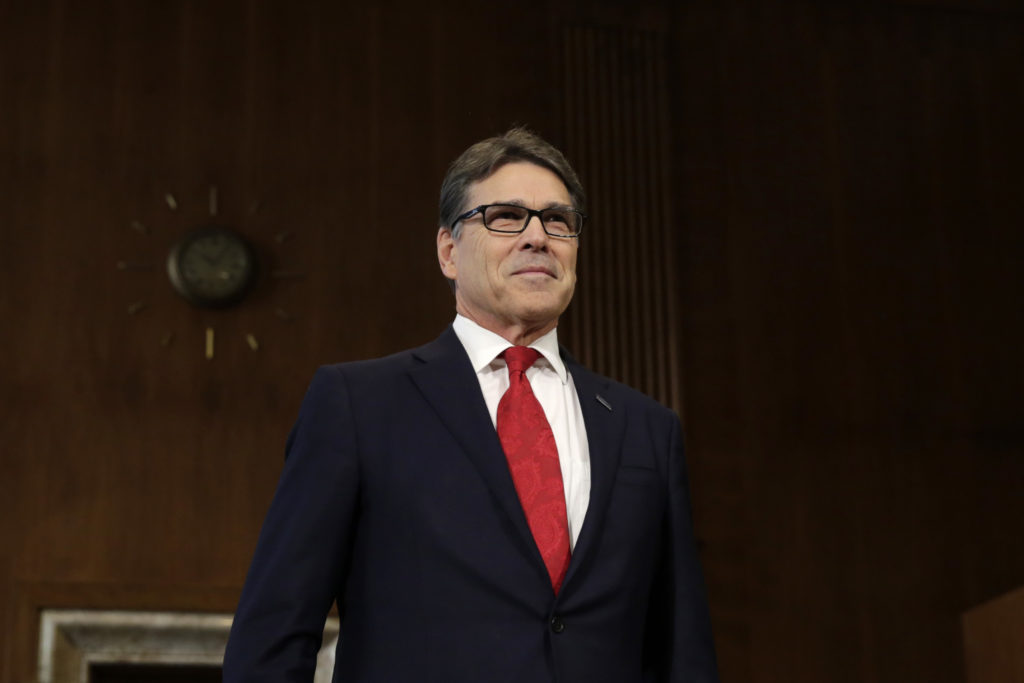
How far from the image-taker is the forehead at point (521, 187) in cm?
190

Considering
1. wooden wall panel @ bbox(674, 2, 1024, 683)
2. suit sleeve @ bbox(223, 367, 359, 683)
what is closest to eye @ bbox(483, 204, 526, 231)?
suit sleeve @ bbox(223, 367, 359, 683)

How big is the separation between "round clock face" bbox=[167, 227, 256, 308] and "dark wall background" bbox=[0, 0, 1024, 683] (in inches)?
3.2

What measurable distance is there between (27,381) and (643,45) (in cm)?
295

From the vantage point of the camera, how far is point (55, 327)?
4816mm

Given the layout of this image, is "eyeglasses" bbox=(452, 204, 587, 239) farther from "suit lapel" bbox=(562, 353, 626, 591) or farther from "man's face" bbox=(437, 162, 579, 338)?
"suit lapel" bbox=(562, 353, 626, 591)

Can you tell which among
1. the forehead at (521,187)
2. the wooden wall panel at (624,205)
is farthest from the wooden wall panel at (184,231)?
the forehead at (521,187)

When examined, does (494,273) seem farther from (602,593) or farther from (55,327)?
(55,327)

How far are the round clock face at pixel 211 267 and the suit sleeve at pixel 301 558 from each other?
3.32m

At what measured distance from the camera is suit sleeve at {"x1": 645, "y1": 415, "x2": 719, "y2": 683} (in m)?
1.75

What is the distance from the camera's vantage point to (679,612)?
1.78 metres

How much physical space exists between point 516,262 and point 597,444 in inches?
11.5

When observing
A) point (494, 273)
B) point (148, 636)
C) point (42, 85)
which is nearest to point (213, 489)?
point (148, 636)

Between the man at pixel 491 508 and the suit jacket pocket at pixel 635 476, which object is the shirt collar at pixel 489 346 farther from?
the suit jacket pocket at pixel 635 476

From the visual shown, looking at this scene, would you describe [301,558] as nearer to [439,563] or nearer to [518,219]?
[439,563]
